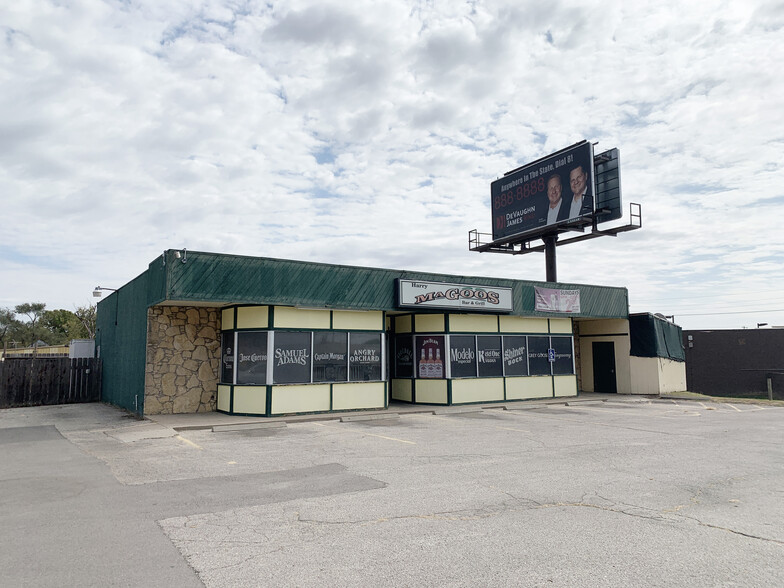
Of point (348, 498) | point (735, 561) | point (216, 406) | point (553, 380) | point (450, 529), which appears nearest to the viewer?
point (735, 561)

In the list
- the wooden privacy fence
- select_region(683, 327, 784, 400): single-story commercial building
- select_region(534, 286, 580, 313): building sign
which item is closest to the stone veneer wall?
the wooden privacy fence

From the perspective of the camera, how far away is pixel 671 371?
82.9 feet

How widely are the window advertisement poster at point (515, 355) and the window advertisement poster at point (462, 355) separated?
5.55 ft

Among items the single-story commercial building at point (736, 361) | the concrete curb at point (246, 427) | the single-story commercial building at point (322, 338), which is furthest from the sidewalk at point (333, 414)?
the single-story commercial building at point (736, 361)

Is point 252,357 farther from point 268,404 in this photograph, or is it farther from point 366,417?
point 366,417

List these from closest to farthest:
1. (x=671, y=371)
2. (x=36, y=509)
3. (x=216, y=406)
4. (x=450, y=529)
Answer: (x=450, y=529) → (x=36, y=509) → (x=216, y=406) → (x=671, y=371)

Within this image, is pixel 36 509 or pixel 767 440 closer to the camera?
pixel 36 509

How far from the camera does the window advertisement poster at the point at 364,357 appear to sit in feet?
57.4

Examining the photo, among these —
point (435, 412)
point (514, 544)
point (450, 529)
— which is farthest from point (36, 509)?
point (435, 412)

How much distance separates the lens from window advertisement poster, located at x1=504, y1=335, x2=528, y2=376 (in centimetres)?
2120

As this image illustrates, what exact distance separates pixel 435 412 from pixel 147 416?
8.42 meters

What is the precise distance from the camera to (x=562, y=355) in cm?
2306

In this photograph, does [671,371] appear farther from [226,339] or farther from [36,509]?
[36,509]

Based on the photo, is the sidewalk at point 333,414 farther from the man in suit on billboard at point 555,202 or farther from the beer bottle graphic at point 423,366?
the man in suit on billboard at point 555,202
